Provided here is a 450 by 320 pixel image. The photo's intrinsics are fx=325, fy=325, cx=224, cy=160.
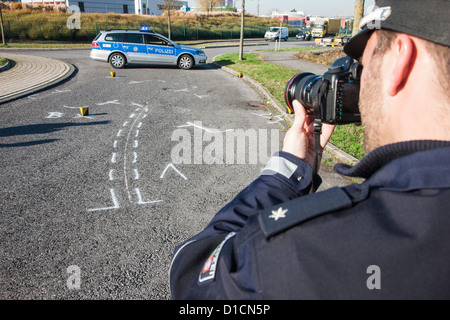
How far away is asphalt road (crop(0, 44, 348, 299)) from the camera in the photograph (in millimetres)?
2623

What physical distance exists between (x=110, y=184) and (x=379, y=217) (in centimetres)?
382

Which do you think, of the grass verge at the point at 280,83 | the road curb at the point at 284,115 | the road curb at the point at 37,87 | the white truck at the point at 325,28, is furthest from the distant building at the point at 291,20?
the road curb at the point at 37,87

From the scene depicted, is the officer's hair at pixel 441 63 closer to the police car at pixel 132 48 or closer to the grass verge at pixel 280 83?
the grass verge at pixel 280 83

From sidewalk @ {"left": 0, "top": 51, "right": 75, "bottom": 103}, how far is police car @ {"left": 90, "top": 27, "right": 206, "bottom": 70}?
1.60 m

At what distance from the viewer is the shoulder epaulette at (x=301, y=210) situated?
72cm

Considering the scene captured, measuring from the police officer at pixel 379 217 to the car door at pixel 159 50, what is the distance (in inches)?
559

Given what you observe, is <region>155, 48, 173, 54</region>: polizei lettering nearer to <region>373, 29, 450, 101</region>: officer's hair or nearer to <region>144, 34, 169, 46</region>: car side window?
<region>144, 34, 169, 46</region>: car side window

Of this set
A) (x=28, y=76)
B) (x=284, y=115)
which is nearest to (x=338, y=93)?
(x=284, y=115)

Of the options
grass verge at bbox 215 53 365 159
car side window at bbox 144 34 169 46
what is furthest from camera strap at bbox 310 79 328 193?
car side window at bbox 144 34 169 46

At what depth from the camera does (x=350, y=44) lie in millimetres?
1098

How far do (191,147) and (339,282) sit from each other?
15.8 feet
